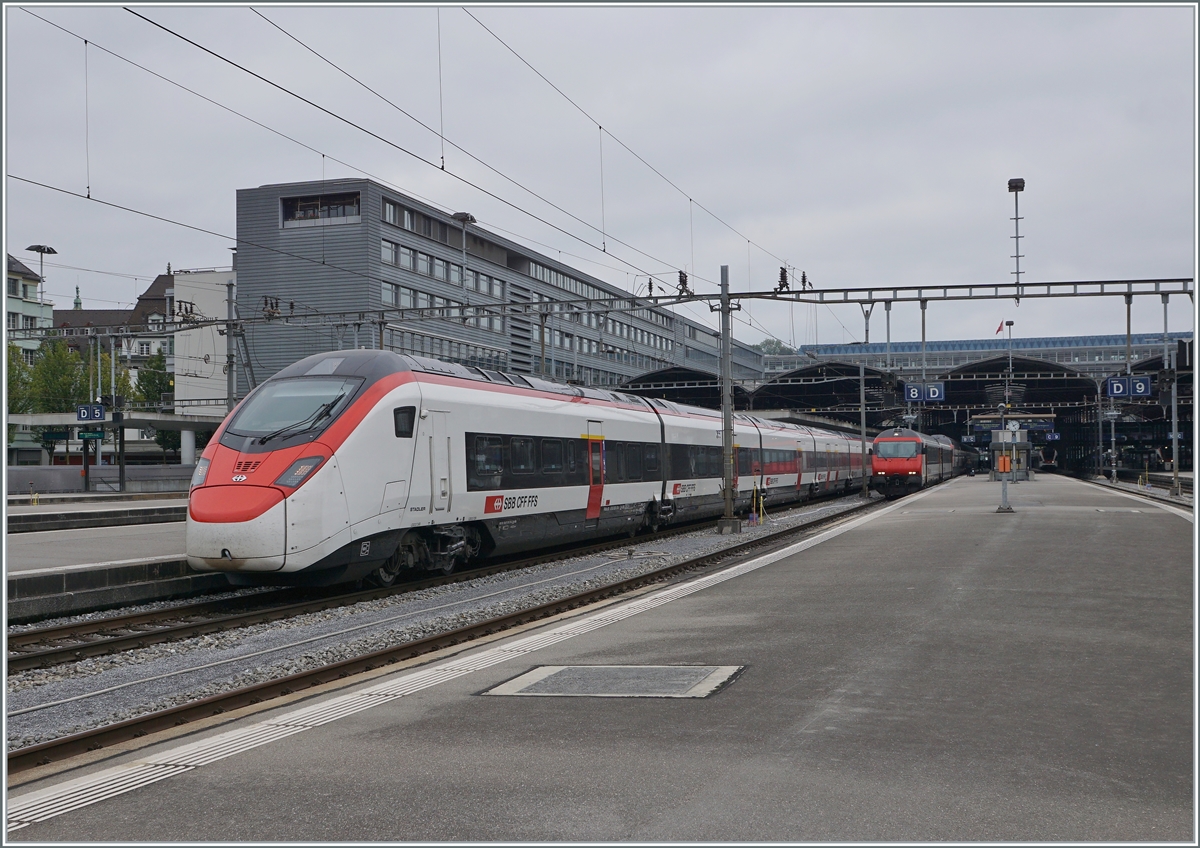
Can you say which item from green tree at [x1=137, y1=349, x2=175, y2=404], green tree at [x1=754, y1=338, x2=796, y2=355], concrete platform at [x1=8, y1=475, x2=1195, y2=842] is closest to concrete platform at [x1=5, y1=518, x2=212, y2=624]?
concrete platform at [x1=8, y1=475, x2=1195, y2=842]

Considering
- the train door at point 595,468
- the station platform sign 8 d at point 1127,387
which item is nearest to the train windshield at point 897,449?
the station platform sign 8 d at point 1127,387

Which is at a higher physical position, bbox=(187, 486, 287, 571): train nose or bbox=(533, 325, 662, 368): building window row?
bbox=(533, 325, 662, 368): building window row

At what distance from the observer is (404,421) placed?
15.9 m

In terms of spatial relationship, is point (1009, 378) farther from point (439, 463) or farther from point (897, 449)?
point (439, 463)

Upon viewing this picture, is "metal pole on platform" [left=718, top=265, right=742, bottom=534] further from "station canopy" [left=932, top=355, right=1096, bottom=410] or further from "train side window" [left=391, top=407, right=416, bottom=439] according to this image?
"station canopy" [left=932, top=355, right=1096, bottom=410]

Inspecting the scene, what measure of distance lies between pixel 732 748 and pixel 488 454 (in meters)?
11.9

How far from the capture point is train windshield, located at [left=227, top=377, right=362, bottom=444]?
47.7ft

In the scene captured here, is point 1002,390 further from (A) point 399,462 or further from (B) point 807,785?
(B) point 807,785

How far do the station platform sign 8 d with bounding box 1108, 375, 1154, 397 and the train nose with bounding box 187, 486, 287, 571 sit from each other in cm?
4057

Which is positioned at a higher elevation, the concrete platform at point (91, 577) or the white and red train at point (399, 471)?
the white and red train at point (399, 471)

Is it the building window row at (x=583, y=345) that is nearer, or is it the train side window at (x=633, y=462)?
the train side window at (x=633, y=462)

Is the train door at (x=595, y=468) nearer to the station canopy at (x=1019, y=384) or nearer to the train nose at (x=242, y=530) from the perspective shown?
the train nose at (x=242, y=530)

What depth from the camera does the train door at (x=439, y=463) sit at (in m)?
16.5

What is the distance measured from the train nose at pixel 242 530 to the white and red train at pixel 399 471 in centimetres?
2
